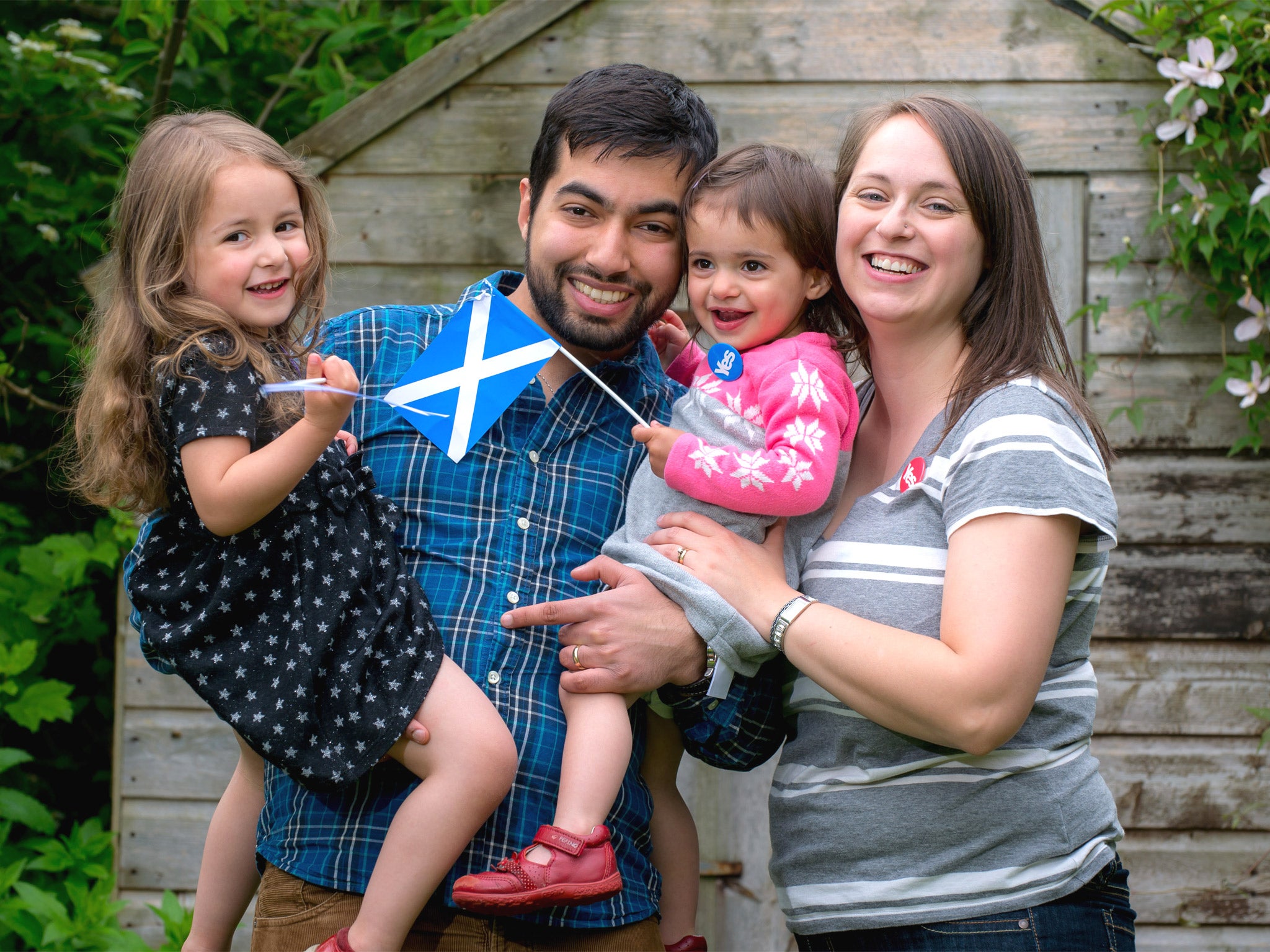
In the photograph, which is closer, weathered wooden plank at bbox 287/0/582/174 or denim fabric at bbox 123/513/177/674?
denim fabric at bbox 123/513/177/674

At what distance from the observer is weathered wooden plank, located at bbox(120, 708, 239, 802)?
3195mm

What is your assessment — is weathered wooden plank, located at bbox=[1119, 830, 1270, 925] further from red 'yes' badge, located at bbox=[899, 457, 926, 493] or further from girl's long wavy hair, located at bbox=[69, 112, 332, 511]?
girl's long wavy hair, located at bbox=[69, 112, 332, 511]

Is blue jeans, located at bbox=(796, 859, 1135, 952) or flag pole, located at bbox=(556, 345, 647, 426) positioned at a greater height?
flag pole, located at bbox=(556, 345, 647, 426)

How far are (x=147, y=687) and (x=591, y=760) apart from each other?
196 cm

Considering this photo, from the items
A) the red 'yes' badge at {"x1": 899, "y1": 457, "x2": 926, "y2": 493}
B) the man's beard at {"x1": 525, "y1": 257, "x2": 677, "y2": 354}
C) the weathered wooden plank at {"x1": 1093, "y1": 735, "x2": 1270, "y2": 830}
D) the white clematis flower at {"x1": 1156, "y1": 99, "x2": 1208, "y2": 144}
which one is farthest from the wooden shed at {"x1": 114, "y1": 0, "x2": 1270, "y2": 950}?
the red 'yes' badge at {"x1": 899, "y1": 457, "x2": 926, "y2": 493}

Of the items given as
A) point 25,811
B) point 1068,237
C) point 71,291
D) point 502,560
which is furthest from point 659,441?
point 71,291

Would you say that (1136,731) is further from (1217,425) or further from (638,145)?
(638,145)

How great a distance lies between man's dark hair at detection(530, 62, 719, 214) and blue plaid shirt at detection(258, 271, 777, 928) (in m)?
0.39

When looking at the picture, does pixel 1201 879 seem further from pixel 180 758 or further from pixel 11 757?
pixel 11 757

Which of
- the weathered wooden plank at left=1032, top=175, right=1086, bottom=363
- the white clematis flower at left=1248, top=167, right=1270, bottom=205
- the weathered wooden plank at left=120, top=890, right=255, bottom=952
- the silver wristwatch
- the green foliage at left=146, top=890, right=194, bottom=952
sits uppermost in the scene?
the white clematis flower at left=1248, top=167, right=1270, bottom=205

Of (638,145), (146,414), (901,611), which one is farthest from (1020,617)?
(146,414)

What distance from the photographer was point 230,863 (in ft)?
6.80

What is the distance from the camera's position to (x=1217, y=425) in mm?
3090

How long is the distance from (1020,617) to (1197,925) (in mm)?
2112
